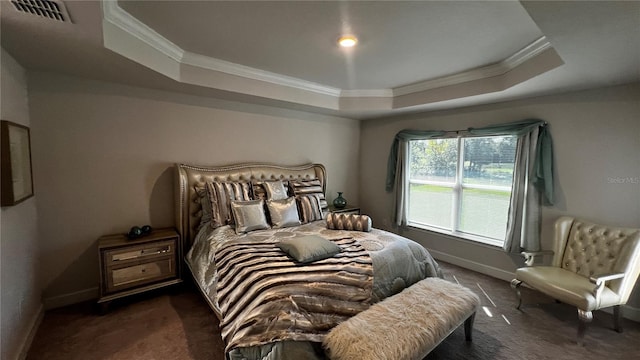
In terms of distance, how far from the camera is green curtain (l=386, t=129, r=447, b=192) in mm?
4163

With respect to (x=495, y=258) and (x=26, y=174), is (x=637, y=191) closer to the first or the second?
(x=495, y=258)

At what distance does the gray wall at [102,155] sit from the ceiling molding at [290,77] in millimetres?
557

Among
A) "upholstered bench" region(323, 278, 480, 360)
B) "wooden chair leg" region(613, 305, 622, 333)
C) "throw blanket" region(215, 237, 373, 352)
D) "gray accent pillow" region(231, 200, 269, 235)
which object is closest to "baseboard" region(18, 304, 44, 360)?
"throw blanket" region(215, 237, 373, 352)

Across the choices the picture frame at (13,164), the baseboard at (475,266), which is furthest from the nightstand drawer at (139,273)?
the baseboard at (475,266)

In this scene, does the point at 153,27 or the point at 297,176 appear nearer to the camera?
the point at 153,27

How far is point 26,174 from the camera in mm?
2123

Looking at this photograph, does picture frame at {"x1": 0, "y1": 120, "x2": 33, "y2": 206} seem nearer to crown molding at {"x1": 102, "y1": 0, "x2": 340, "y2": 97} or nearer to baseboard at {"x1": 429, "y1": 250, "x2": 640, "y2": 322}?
crown molding at {"x1": 102, "y1": 0, "x2": 340, "y2": 97}

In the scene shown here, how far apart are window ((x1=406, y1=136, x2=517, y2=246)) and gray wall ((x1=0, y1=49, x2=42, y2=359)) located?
463 centimetres

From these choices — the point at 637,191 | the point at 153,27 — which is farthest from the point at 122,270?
the point at 637,191

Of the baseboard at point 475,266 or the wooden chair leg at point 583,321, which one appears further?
the baseboard at point 475,266

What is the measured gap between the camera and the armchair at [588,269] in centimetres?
225

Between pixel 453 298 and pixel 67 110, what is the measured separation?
390cm

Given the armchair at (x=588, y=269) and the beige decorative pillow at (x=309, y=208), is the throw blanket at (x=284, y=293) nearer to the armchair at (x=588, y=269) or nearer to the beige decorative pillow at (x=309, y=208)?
the beige decorative pillow at (x=309, y=208)

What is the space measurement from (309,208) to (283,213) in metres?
0.45
